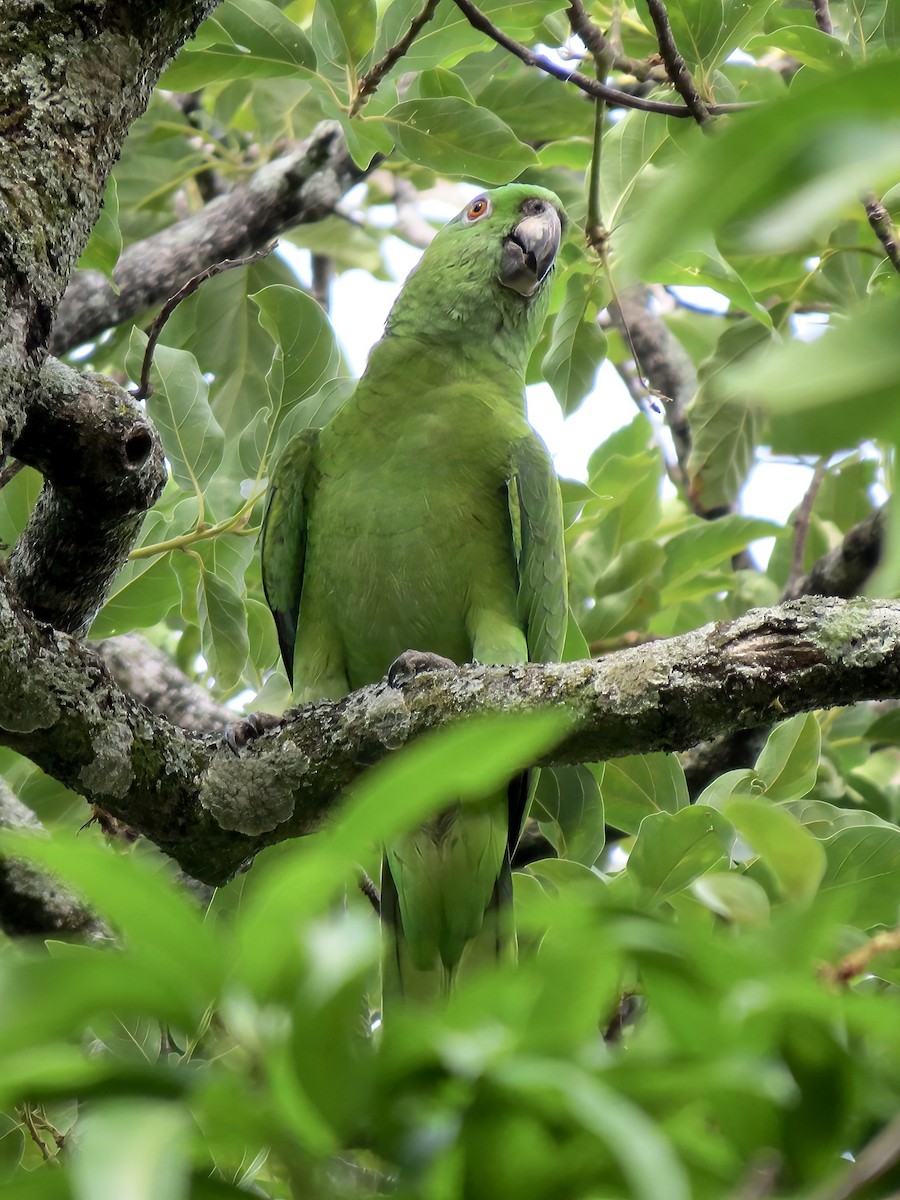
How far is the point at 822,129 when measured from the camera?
508mm

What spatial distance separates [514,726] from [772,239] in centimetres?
25

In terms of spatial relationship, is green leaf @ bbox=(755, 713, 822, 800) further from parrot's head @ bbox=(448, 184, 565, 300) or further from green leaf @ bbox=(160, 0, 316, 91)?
green leaf @ bbox=(160, 0, 316, 91)

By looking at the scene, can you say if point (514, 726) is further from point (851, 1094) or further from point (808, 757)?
point (808, 757)

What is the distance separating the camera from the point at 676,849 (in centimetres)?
205

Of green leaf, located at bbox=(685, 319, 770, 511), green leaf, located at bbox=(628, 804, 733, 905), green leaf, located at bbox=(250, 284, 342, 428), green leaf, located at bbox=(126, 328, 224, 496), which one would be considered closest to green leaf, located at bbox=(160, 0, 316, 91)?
green leaf, located at bbox=(250, 284, 342, 428)

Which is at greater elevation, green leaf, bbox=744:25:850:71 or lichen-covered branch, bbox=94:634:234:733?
green leaf, bbox=744:25:850:71

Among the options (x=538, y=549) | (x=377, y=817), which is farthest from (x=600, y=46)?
(x=377, y=817)

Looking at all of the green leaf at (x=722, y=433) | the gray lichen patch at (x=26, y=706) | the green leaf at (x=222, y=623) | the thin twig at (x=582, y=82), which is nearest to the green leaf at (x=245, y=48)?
the thin twig at (x=582, y=82)

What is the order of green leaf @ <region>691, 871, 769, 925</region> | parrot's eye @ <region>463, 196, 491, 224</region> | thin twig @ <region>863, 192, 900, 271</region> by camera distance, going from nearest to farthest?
green leaf @ <region>691, 871, 769, 925</region> < thin twig @ <region>863, 192, 900, 271</region> < parrot's eye @ <region>463, 196, 491, 224</region>

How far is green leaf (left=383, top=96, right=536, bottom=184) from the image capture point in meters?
2.62

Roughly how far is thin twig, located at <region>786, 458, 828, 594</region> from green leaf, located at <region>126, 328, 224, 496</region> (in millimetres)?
1935

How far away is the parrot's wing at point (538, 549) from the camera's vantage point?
2881 mm

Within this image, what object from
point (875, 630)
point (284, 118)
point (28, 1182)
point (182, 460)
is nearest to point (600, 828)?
point (875, 630)

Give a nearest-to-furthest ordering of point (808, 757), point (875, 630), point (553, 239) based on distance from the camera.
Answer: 1. point (875, 630)
2. point (808, 757)
3. point (553, 239)
